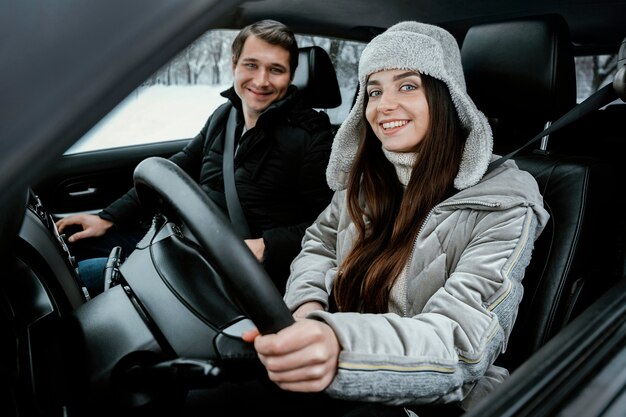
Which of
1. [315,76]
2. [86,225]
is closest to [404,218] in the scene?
[315,76]

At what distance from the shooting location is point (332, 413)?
4.22ft

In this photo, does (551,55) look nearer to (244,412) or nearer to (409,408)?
(409,408)

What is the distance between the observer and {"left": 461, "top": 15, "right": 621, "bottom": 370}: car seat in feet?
4.53

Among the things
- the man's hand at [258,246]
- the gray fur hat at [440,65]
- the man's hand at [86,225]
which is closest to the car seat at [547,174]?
the gray fur hat at [440,65]

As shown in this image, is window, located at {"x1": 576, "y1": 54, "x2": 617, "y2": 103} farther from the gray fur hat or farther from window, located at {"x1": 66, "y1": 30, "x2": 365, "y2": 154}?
the gray fur hat

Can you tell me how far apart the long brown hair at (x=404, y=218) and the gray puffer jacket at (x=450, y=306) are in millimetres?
48

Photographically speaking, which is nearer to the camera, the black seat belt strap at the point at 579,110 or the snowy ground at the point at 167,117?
the black seat belt strap at the point at 579,110

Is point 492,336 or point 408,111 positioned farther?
point 408,111

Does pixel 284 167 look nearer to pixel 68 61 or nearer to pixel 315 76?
pixel 315 76

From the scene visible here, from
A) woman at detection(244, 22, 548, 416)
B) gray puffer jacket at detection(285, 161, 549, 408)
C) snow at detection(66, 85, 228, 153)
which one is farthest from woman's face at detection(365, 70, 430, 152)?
snow at detection(66, 85, 228, 153)

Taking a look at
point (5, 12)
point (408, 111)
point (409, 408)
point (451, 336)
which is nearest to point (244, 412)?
point (409, 408)

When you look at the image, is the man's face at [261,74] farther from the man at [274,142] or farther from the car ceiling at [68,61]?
the car ceiling at [68,61]

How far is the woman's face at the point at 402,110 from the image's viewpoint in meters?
1.36

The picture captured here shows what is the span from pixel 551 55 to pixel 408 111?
49 cm
